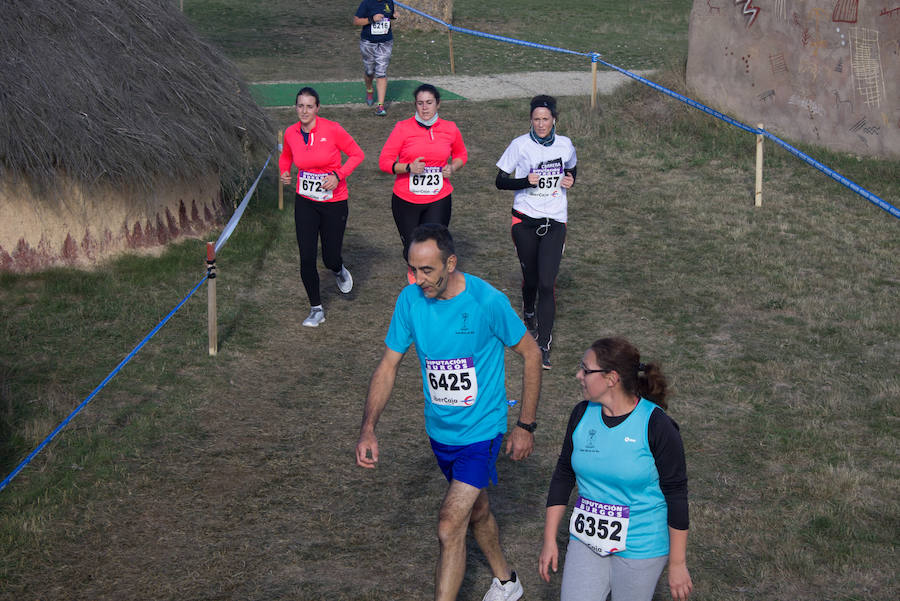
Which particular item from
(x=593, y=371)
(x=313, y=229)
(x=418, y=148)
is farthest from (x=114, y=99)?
(x=593, y=371)

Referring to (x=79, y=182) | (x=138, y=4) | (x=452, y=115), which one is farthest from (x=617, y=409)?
(x=452, y=115)

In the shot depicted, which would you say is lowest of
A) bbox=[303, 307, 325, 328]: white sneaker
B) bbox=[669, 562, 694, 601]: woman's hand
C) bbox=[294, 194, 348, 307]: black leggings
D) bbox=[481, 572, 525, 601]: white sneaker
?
bbox=[303, 307, 325, 328]: white sneaker

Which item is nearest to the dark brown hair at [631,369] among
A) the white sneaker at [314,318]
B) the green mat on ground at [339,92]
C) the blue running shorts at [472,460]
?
the blue running shorts at [472,460]

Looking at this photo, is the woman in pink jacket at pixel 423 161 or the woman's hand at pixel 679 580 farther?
the woman in pink jacket at pixel 423 161

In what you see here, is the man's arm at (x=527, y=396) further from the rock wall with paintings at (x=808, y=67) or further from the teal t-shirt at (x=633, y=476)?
the rock wall with paintings at (x=808, y=67)

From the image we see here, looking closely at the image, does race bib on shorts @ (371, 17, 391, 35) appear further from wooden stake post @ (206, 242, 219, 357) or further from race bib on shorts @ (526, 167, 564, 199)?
race bib on shorts @ (526, 167, 564, 199)

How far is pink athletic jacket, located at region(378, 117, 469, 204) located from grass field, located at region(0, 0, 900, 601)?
1.42 metres

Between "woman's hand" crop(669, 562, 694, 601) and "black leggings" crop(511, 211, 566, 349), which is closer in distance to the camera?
"woman's hand" crop(669, 562, 694, 601)

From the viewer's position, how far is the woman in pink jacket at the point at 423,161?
897cm

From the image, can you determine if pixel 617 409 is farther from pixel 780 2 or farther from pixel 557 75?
pixel 557 75

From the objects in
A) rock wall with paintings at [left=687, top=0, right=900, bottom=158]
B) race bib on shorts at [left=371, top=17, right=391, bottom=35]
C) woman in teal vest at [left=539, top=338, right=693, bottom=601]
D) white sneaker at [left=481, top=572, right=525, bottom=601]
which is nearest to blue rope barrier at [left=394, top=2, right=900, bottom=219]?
rock wall with paintings at [left=687, top=0, right=900, bottom=158]

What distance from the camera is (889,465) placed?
6.90m

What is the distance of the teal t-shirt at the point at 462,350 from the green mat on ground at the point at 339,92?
13.1 metres

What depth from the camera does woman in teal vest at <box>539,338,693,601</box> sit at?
4055 mm
